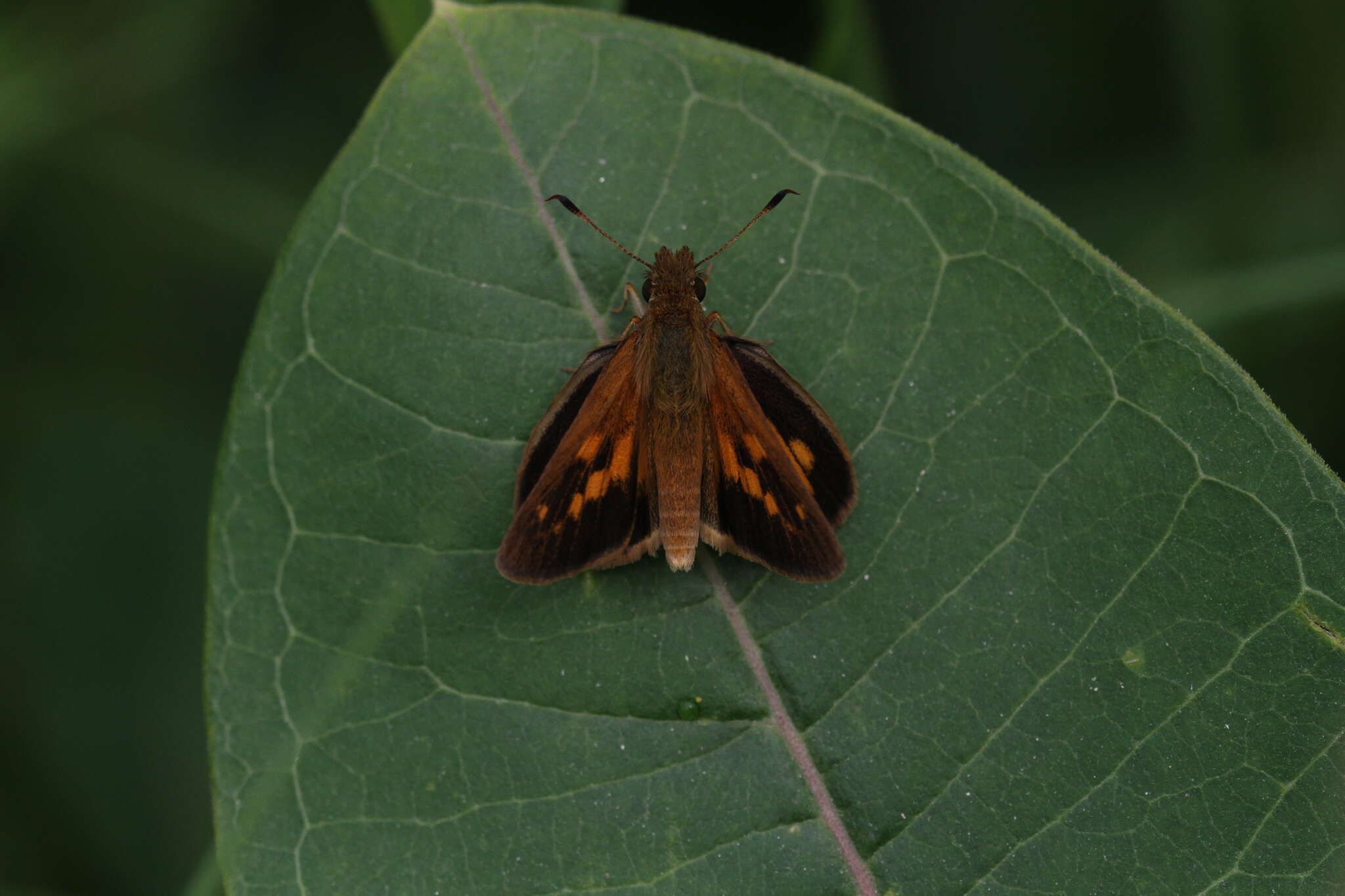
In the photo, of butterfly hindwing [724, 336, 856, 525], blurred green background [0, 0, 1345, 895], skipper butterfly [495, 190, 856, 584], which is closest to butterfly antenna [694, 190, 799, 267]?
skipper butterfly [495, 190, 856, 584]

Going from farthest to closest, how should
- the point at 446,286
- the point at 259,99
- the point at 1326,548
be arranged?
the point at 259,99 < the point at 446,286 < the point at 1326,548

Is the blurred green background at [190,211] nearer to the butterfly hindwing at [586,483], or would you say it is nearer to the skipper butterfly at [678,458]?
the skipper butterfly at [678,458]

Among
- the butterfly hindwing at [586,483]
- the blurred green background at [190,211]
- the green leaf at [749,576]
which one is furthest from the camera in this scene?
the blurred green background at [190,211]

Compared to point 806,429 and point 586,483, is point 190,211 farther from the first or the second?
point 806,429

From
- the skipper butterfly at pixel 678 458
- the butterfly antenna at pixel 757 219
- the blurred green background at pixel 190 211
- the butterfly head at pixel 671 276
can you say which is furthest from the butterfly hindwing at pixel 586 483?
the blurred green background at pixel 190 211

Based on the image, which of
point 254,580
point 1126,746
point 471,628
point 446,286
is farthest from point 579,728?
point 1126,746

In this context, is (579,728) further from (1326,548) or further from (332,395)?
(1326,548)

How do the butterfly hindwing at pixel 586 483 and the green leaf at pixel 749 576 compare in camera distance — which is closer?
the green leaf at pixel 749 576
